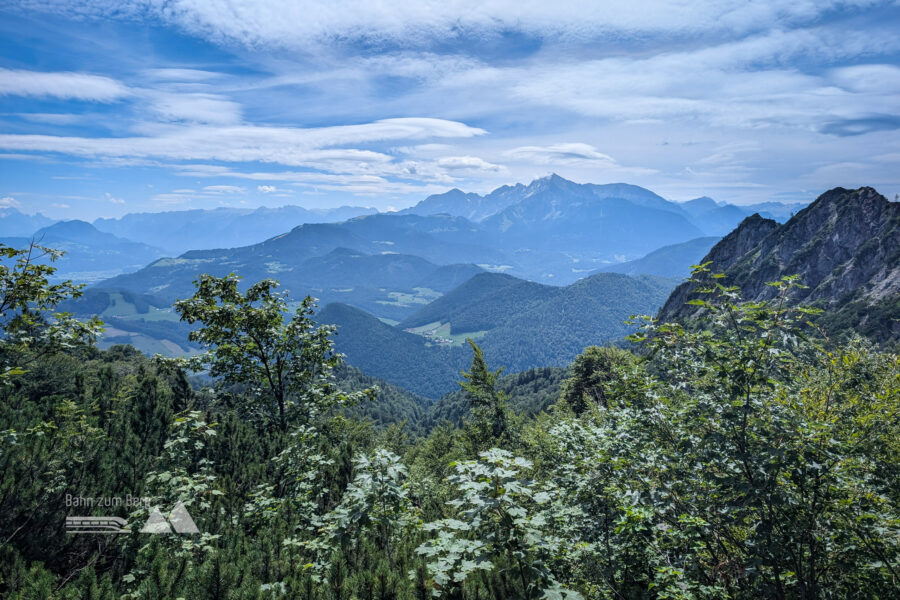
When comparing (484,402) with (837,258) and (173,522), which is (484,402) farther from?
(837,258)

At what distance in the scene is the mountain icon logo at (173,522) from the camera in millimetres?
5830

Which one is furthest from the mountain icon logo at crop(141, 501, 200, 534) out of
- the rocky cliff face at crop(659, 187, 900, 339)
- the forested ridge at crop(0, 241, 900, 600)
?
the rocky cliff face at crop(659, 187, 900, 339)

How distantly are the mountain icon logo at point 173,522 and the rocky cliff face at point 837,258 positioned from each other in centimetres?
14046

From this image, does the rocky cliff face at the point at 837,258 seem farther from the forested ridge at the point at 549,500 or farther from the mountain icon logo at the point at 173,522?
the mountain icon logo at the point at 173,522

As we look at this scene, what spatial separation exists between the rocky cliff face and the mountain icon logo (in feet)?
461

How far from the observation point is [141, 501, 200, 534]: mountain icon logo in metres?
5.83

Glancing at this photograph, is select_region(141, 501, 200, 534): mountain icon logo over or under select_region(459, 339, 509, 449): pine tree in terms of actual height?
over

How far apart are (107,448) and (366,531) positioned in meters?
5.32

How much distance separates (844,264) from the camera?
154 m

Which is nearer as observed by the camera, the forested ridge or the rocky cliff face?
the forested ridge

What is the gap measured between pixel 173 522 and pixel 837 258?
22416 centimetres

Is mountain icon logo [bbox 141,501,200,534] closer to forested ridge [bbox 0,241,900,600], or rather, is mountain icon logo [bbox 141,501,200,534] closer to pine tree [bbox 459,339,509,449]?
forested ridge [bbox 0,241,900,600]

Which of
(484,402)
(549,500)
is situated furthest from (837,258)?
(549,500)

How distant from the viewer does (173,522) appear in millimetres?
6156
